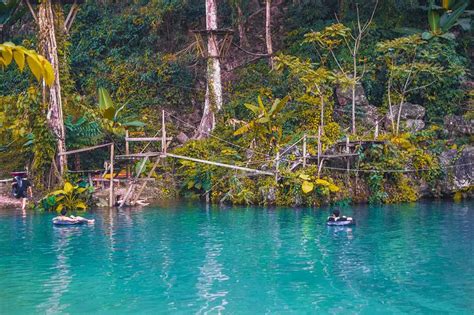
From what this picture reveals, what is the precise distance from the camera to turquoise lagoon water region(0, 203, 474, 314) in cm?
1132

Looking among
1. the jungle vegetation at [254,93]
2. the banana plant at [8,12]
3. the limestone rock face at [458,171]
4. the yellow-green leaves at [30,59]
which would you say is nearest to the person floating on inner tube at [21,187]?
the jungle vegetation at [254,93]

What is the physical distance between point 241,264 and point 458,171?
13.4m

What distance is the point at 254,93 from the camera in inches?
1170

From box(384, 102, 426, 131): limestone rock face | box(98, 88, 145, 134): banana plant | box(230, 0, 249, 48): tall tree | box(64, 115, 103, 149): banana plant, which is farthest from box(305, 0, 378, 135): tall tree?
box(64, 115, 103, 149): banana plant

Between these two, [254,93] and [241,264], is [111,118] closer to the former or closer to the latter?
[254,93]

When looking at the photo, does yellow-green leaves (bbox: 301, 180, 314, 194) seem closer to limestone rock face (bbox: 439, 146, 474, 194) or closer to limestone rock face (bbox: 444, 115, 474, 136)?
limestone rock face (bbox: 439, 146, 474, 194)

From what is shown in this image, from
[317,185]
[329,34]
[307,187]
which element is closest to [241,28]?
[329,34]

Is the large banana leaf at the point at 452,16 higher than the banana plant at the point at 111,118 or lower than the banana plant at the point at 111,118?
higher

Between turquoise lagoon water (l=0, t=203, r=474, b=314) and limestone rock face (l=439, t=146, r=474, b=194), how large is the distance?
11.3 ft

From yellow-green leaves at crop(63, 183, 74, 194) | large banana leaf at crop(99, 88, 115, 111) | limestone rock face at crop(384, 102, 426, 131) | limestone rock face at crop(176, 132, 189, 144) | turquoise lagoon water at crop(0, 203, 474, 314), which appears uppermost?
large banana leaf at crop(99, 88, 115, 111)

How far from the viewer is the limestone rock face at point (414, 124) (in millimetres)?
26859

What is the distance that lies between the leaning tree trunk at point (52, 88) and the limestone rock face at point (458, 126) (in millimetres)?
14999

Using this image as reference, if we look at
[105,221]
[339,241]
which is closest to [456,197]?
[339,241]

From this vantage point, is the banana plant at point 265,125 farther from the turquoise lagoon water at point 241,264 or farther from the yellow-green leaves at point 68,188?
the yellow-green leaves at point 68,188
